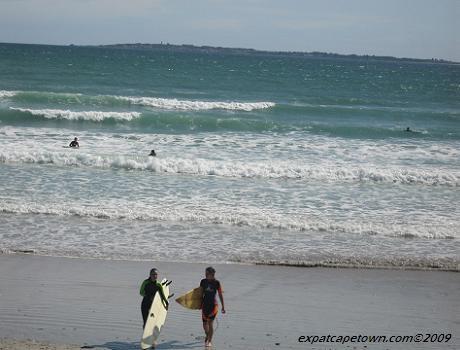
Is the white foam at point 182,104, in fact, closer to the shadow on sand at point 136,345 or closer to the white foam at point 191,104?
the white foam at point 191,104

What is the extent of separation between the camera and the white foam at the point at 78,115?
33812mm

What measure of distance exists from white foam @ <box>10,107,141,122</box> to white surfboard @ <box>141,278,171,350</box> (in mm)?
25057

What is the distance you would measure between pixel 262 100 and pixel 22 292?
37.4 meters

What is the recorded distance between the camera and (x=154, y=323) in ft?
31.7

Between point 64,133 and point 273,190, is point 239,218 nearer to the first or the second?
point 273,190

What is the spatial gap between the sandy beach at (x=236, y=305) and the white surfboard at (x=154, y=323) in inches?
7.6

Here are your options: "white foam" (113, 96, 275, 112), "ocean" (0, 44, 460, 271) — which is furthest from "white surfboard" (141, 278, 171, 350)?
"white foam" (113, 96, 275, 112)

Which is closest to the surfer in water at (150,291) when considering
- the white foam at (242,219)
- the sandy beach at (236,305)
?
the sandy beach at (236,305)

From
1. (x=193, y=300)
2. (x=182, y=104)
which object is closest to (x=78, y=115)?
(x=182, y=104)

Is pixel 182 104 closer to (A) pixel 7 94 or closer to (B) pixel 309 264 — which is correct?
(A) pixel 7 94

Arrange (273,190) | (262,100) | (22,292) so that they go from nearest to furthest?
(22,292), (273,190), (262,100)

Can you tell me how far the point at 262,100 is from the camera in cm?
4750

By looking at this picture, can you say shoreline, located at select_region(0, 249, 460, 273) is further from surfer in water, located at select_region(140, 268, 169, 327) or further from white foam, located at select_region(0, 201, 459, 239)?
surfer in water, located at select_region(140, 268, 169, 327)

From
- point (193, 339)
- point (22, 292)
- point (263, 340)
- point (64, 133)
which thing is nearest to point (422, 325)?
point (263, 340)
